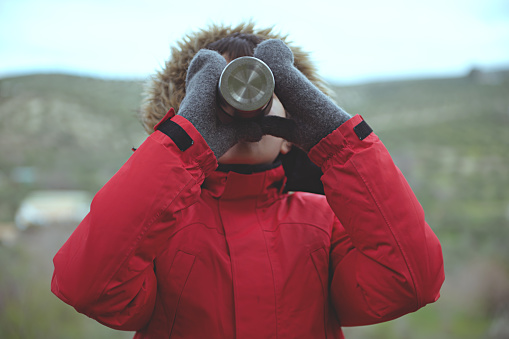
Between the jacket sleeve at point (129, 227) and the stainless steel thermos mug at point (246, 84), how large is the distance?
5.0 inches

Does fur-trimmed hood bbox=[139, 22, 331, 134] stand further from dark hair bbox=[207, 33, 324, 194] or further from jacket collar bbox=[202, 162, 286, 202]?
jacket collar bbox=[202, 162, 286, 202]

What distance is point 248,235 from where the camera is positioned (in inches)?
41.9

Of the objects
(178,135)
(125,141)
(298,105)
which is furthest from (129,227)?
(125,141)

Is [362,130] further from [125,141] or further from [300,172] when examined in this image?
[125,141]

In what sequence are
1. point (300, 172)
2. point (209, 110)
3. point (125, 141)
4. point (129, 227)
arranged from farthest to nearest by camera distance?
Answer: point (125, 141) → point (300, 172) → point (209, 110) → point (129, 227)

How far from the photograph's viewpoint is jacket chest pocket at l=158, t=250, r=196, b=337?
1000 mm

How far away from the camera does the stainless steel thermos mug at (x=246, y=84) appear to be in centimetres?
92

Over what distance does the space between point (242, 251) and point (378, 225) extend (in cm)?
37

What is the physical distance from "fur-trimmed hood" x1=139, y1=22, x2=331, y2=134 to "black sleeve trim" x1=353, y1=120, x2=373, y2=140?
0.42 meters

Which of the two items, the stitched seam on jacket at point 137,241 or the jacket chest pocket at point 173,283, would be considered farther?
the jacket chest pocket at point 173,283

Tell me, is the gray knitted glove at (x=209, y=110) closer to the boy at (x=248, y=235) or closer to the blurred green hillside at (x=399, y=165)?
the boy at (x=248, y=235)

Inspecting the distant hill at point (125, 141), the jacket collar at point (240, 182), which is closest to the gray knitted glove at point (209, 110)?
the jacket collar at point (240, 182)

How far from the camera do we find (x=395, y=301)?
0.96m

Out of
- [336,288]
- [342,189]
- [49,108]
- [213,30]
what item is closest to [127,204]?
[342,189]
